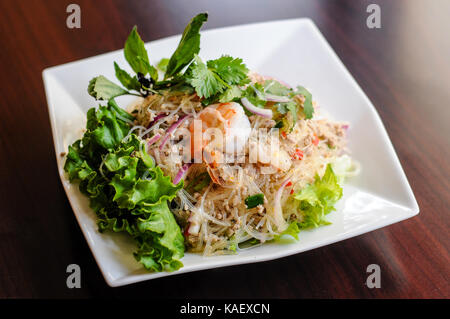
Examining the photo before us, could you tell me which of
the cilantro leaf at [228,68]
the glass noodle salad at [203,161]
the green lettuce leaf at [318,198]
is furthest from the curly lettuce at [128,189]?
the green lettuce leaf at [318,198]

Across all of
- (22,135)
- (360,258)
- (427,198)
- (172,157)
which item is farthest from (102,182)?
(427,198)

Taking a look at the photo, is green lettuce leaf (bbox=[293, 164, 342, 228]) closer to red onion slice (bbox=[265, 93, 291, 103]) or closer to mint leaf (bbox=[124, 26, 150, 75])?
red onion slice (bbox=[265, 93, 291, 103])

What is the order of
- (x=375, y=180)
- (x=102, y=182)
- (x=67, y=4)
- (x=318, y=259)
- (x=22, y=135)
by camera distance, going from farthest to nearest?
1. (x=67, y=4)
2. (x=22, y=135)
3. (x=375, y=180)
4. (x=318, y=259)
5. (x=102, y=182)

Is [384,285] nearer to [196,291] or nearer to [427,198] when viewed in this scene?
[427,198]

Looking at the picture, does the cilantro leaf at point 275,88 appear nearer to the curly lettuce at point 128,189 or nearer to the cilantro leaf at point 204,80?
the cilantro leaf at point 204,80

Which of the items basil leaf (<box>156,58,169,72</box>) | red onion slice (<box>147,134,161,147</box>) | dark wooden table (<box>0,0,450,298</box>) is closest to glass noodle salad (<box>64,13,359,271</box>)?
red onion slice (<box>147,134,161,147</box>)

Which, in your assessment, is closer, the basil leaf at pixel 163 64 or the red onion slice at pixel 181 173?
the red onion slice at pixel 181 173

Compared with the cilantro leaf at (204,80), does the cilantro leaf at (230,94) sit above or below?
below
